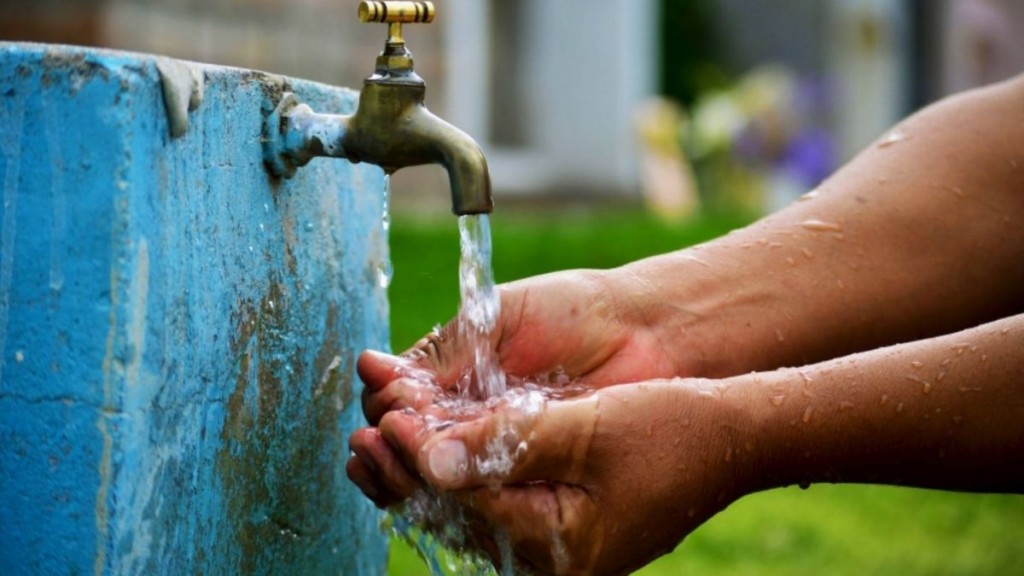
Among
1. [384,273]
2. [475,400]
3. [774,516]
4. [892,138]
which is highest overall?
[892,138]

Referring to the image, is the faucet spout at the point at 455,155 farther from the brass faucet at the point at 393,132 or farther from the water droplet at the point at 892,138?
the water droplet at the point at 892,138

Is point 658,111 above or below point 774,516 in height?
above

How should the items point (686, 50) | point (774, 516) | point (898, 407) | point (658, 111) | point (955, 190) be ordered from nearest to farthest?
point (898, 407) → point (955, 190) → point (774, 516) → point (658, 111) → point (686, 50)

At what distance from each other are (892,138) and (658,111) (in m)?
5.21

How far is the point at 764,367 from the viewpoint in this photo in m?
1.88

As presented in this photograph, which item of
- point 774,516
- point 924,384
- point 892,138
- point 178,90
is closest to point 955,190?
point 892,138

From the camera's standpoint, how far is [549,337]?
171 centimetres

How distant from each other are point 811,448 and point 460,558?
0.40m

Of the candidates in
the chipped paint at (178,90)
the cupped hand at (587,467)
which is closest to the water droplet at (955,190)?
the cupped hand at (587,467)

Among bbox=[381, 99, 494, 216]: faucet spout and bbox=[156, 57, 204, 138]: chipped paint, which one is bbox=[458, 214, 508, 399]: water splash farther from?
bbox=[156, 57, 204, 138]: chipped paint

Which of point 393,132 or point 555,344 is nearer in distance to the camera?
point 393,132

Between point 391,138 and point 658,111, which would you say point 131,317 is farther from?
point 658,111

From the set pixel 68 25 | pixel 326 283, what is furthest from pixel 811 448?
pixel 68 25

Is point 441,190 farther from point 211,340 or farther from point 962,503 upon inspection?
point 211,340
